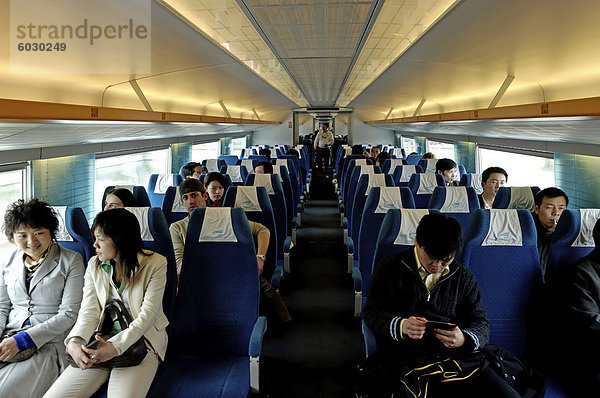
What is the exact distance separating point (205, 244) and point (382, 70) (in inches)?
214

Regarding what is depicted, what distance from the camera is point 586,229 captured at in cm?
302

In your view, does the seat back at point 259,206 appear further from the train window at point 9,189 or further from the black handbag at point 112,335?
the train window at point 9,189

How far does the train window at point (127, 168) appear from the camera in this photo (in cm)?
723

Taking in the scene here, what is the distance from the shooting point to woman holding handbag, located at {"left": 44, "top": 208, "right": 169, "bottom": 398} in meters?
2.43

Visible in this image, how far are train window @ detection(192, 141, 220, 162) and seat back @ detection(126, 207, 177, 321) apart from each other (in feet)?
30.9

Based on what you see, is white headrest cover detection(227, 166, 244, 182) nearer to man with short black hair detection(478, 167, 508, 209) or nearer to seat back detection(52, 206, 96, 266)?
man with short black hair detection(478, 167, 508, 209)

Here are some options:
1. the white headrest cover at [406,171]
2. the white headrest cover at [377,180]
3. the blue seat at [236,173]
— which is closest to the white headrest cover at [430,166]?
the white headrest cover at [406,171]

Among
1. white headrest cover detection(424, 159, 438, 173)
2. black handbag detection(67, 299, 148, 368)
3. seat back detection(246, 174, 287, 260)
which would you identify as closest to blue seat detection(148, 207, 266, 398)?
black handbag detection(67, 299, 148, 368)

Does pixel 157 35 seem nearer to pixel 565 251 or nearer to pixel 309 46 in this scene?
pixel 309 46

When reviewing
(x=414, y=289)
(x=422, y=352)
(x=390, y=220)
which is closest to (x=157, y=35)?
(x=390, y=220)

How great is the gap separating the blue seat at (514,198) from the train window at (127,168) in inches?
237

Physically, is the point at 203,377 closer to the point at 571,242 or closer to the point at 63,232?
the point at 63,232

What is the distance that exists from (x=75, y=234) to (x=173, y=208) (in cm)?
183

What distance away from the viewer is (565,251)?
9.87ft
